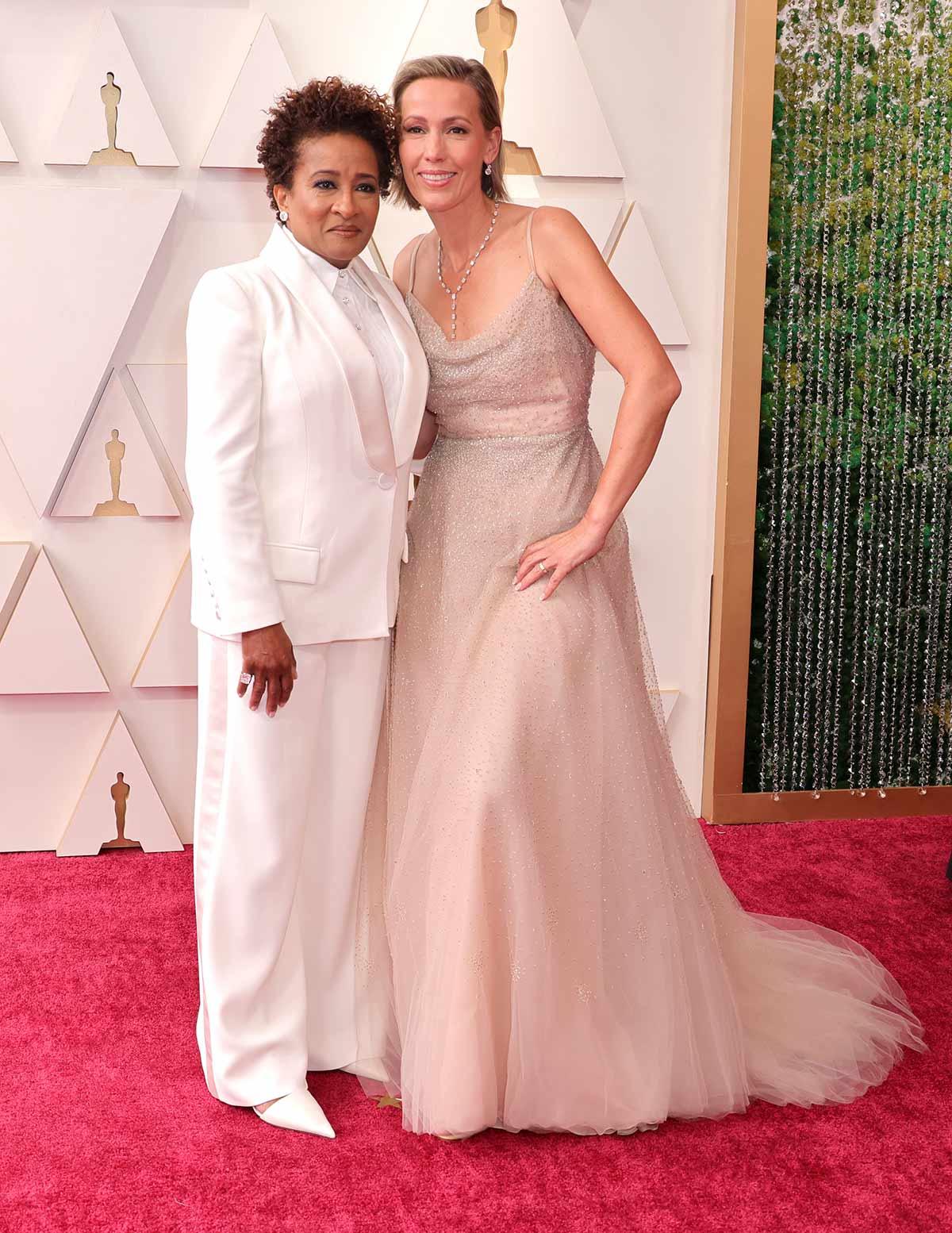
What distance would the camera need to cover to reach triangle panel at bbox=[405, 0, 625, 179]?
333cm

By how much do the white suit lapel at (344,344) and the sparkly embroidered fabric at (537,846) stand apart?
239 mm

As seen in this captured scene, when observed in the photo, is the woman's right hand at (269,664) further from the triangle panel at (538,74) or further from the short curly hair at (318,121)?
the triangle panel at (538,74)

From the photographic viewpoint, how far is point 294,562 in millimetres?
2105

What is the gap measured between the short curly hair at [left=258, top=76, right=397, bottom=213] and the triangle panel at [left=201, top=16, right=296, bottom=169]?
1208 mm

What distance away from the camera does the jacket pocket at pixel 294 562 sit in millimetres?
2098

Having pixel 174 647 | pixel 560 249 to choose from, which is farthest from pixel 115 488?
pixel 560 249

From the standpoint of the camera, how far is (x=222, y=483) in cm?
200

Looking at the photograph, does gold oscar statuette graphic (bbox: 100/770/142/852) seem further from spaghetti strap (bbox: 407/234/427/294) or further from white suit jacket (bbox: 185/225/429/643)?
spaghetti strap (bbox: 407/234/427/294)

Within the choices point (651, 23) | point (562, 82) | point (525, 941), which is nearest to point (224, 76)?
point (562, 82)

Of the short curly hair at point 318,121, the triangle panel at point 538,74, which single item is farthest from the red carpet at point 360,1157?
the triangle panel at point 538,74

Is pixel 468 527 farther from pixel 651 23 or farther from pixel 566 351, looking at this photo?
pixel 651 23

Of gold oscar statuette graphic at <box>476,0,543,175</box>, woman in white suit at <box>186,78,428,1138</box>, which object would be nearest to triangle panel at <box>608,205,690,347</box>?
gold oscar statuette graphic at <box>476,0,543,175</box>

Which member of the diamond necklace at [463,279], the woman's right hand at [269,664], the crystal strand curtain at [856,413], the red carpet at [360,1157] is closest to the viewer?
the red carpet at [360,1157]

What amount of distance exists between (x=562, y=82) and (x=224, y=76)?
3.01ft
